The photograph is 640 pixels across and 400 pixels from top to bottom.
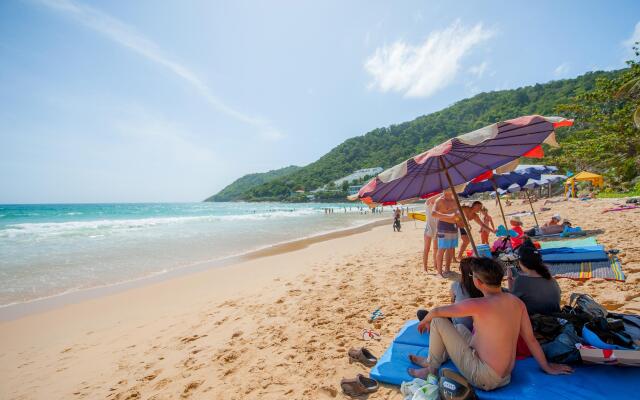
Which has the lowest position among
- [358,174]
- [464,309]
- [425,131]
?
[464,309]

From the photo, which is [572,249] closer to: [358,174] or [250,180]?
[358,174]

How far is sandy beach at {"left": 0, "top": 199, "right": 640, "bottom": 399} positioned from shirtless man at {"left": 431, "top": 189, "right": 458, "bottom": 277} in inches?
18.1

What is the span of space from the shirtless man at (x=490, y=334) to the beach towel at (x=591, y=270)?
328 centimetres

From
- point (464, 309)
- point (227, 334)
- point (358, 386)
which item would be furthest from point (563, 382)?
point (227, 334)

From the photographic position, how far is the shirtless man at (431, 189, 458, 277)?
5.63m

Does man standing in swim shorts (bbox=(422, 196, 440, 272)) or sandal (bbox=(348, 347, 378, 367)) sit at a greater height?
man standing in swim shorts (bbox=(422, 196, 440, 272))

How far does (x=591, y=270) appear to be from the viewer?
495cm

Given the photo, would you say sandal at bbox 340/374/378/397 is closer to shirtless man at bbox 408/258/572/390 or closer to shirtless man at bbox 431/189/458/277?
shirtless man at bbox 408/258/572/390

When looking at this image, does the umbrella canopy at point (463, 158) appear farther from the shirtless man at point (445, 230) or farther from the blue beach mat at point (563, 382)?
the blue beach mat at point (563, 382)

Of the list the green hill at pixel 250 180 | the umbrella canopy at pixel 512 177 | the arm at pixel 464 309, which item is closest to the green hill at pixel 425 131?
the umbrella canopy at pixel 512 177

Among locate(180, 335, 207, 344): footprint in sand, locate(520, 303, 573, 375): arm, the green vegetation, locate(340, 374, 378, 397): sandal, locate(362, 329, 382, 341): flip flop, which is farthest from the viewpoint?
the green vegetation

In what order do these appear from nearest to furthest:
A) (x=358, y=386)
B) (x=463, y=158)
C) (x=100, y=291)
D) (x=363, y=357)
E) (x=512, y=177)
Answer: (x=358, y=386)
(x=363, y=357)
(x=463, y=158)
(x=100, y=291)
(x=512, y=177)

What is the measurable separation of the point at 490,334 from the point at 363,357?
142 centimetres

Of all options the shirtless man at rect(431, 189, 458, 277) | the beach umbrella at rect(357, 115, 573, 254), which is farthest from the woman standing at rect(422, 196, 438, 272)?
the beach umbrella at rect(357, 115, 573, 254)
